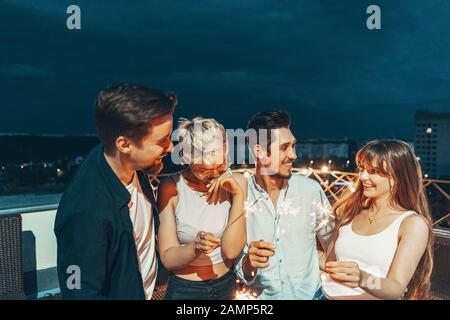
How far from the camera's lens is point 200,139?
162cm

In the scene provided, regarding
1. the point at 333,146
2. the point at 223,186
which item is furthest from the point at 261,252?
the point at 333,146

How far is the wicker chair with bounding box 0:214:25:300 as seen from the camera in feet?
9.14

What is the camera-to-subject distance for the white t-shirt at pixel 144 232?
5.17ft

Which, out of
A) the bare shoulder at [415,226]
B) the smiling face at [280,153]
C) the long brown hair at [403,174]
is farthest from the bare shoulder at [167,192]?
the bare shoulder at [415,226]

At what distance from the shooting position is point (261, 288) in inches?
76.1

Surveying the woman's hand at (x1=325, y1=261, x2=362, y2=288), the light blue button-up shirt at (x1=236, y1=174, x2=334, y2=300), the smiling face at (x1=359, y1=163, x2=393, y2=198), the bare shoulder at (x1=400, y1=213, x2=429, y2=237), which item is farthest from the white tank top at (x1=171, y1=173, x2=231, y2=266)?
the bare shoulder at (x1=400, y1=213, x2=429, y2=237)

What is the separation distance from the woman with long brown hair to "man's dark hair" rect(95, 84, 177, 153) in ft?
3.31

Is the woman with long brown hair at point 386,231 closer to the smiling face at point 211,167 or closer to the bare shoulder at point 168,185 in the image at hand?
the smiling face at point 211,167

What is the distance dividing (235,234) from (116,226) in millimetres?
553

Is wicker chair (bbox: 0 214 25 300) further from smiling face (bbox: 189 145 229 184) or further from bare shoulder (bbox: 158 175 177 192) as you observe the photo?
smiling face (bbox: 189 145 229 184)

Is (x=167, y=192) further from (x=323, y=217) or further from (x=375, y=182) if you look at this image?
(x=375, y=182)

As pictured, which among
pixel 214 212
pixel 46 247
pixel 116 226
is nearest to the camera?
pixel 116 226
